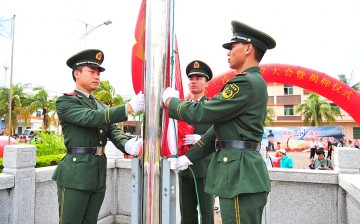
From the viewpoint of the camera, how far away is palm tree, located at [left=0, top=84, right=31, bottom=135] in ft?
96.8

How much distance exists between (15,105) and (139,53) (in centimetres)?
3189

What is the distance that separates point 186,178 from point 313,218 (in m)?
2.10

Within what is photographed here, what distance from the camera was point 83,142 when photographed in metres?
2.54

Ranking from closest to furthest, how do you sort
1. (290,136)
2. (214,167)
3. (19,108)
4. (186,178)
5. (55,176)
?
(214,167) < (55,176) < (186,178) < (290,136) < (19,108)

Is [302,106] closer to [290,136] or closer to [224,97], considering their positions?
[290,136]

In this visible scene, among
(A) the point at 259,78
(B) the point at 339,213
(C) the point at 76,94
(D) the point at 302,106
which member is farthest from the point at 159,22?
(D) the point at 302,106

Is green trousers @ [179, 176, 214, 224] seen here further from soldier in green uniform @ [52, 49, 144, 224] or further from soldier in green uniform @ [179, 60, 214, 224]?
soldier in green uniform @ [52, 49, 144, 224]

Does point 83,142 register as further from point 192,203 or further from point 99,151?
point 192,203

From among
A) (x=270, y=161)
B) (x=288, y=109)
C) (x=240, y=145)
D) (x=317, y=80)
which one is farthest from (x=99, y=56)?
(x=288, y=109)

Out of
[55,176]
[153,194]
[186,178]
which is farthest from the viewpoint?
[186,178]

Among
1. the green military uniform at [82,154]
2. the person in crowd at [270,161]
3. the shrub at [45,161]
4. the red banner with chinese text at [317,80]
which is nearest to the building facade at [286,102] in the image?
the red banner with chinese text at [317,80]

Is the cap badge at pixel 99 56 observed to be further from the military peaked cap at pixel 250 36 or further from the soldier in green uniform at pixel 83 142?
the military peaked cap at pixel 250 36

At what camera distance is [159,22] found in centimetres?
181

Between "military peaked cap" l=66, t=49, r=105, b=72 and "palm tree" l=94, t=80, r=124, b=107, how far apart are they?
2246 centimetres
